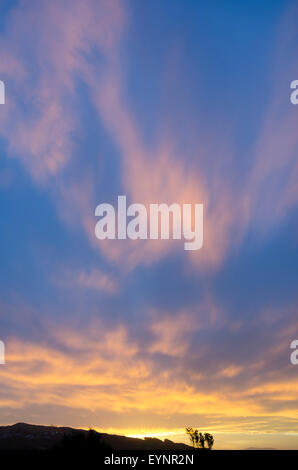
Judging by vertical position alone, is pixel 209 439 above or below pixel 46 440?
above

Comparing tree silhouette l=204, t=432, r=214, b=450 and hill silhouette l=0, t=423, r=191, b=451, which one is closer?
tree silhouette l=204, t=432, r=214, b=450

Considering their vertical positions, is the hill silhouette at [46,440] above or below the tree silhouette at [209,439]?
below

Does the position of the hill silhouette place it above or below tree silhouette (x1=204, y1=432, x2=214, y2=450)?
below

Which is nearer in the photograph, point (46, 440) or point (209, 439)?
point (209, 439)

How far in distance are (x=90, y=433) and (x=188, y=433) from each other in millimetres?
51312

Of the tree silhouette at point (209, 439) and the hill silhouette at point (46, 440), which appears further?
the hill silhouette at point (46, 440)

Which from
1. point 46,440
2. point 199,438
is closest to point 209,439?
point 199,438

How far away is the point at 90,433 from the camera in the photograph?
59375mm

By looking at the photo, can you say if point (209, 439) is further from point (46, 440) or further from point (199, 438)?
point (46, 440)
